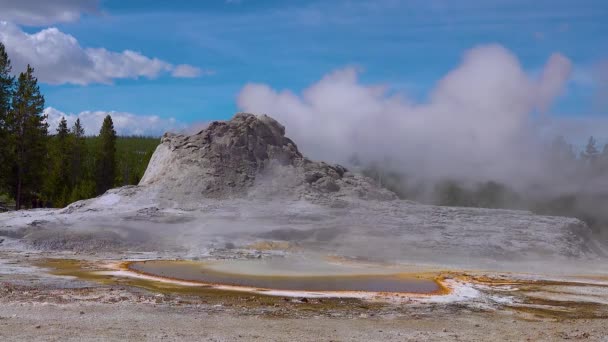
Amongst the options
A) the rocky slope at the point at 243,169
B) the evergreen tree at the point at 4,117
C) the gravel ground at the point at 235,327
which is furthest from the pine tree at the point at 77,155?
the gravel ground at the point at 235,327

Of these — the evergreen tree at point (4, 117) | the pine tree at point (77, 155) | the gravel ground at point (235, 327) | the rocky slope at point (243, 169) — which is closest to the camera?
the gravel ground at point (235, 327)

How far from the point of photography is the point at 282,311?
11523 mm

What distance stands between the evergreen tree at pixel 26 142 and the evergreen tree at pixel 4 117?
0.34m

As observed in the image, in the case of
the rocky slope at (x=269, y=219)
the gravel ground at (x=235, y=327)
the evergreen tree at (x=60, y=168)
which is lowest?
the gravel ground at (x=235, y=327)

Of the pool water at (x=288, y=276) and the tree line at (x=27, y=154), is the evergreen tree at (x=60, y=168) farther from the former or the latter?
the pool water at (x=288, y=276)

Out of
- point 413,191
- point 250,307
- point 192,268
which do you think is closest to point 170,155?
point 192,268

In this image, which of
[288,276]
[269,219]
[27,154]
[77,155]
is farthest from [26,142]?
[288,276]

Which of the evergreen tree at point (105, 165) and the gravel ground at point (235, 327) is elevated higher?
the evergreen tree at point (105, 165)

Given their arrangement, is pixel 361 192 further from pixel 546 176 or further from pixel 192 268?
pixel 546 176

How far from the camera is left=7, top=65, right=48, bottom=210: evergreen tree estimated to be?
1592 inches

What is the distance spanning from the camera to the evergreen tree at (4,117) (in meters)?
39.8

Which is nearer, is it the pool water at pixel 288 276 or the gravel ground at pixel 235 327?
the gravel ground at pixel 235 327

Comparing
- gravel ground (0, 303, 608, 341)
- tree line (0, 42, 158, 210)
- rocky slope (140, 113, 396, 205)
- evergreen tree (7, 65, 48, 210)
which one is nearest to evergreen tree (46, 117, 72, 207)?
tree line (0, 42, 158, 210)

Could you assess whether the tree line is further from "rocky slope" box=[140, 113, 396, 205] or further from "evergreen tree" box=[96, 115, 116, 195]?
"rocky slope" box=[140, 113, 396, 205]
